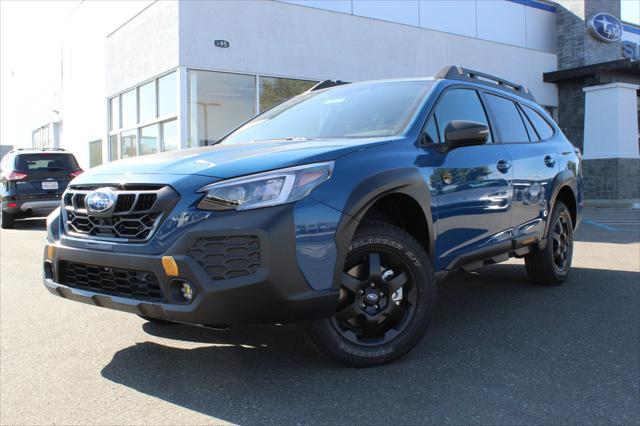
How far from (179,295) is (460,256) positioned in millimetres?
1955

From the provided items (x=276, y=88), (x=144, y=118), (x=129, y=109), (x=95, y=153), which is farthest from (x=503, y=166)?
(x=95, y=153)

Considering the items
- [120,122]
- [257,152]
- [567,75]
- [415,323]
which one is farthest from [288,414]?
[567,75]

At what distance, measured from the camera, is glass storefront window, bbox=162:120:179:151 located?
13047 millimetres

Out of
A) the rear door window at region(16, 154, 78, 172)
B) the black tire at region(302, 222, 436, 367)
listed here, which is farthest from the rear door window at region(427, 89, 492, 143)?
the rear door window at region(16, 154, 78, 172)

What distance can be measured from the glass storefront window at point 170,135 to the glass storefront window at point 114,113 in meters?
4.16

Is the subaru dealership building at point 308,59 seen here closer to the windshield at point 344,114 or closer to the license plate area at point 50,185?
the license plate area at point 50,185

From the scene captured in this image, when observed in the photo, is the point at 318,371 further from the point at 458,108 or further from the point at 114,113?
the point at 114,113

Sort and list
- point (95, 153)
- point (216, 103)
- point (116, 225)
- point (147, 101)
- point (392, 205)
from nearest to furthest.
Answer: point (116, 225)
point (392, 205)
point (216, 103)
point (147, 101)
point (95, 153)

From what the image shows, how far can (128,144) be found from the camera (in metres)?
16.3

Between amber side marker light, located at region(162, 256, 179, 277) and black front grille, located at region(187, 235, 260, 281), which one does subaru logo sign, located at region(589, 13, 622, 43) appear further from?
amber side marker light, located at region(162, 256, 179, 277)

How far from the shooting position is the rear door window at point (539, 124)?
5.42m

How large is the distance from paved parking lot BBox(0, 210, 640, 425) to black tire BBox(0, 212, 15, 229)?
329 inches

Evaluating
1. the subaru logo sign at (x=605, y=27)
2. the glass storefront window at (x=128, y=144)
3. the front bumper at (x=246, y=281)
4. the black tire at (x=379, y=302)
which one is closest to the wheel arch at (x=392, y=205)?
the black tire at (x=379, y=302)

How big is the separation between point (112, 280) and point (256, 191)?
92 centimetres
